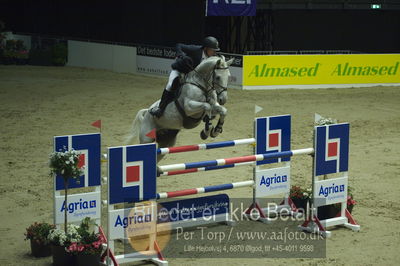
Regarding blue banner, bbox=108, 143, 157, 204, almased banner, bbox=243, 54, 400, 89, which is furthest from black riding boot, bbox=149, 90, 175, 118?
almased banner, bbox=243, 54, 400, 89

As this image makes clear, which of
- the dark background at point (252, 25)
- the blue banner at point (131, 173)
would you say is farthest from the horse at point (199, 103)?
the dark background at point (252, 25)

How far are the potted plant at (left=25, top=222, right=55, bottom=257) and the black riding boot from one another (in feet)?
9.16

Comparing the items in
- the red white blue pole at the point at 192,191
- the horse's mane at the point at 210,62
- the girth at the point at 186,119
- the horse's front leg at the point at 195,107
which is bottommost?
the red white blue pole at the point at 192,191

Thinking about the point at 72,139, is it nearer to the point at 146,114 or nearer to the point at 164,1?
the point at 146,114

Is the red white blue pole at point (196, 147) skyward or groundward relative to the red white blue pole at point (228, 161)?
skyward

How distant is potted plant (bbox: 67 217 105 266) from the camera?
725 centimetres

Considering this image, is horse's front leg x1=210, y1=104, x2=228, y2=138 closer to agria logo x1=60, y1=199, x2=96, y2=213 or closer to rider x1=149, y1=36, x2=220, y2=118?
rider x1=149, y1=36, x2=220, y2=118

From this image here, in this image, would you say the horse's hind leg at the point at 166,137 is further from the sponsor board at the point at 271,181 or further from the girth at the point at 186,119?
the sponsor board at the point at 271,181

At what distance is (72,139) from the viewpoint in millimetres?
7684

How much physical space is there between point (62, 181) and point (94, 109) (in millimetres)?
9948

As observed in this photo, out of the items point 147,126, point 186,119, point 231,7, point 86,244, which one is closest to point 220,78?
point 186,119

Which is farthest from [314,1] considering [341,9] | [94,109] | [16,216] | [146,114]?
[16,216]

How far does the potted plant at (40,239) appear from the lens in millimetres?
7694

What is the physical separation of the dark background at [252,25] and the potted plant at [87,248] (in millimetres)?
18606
